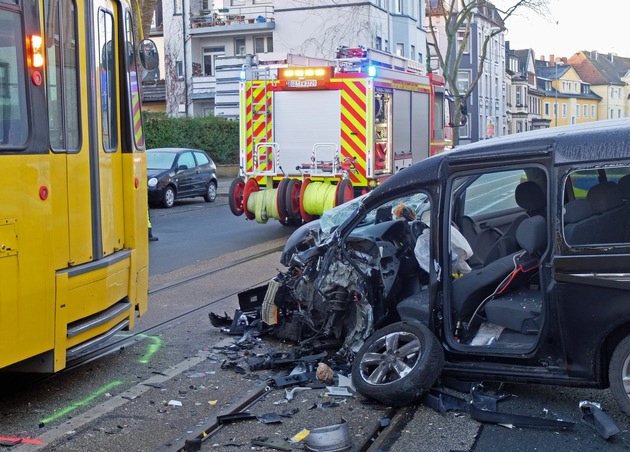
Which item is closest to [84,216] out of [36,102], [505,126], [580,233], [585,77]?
[36,102]

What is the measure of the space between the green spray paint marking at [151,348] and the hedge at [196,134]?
23411 mm

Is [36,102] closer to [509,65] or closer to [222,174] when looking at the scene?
[222,174]

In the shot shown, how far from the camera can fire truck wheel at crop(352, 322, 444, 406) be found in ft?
19.0

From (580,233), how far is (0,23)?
3858 millimetres

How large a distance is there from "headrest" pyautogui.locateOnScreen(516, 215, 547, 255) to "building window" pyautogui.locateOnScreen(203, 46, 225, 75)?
44.2 meters

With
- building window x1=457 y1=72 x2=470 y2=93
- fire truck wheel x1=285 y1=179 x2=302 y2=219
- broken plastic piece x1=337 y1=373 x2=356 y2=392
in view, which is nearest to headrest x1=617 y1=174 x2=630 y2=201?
broken plastic piece x1=337 y1=373 x2=356 y2=392

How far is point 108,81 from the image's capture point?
22.7ft

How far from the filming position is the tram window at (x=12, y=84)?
533 centimetres

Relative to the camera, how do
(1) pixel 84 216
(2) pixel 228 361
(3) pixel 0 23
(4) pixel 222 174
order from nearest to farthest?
(3) pixel 0 23, (1) pixel 84 216, (2) pixel 228 361, (4) pixel 222 174

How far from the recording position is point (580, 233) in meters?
5.57

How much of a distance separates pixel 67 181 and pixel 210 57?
Result: 44.6m

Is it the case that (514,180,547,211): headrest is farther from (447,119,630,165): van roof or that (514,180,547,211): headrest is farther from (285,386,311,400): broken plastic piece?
(285,386,311,400): broken plastic piece

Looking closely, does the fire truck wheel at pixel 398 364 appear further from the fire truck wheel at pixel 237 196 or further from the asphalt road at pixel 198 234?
the fire truck wheel at pixel 237 196

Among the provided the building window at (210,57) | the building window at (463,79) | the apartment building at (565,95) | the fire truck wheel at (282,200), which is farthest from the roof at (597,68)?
the fire truck wheel at (282,200)
